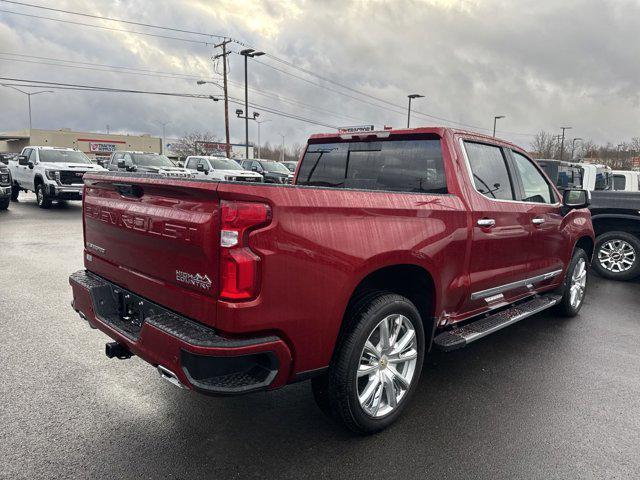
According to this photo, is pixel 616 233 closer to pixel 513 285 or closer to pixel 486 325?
pixel 513 285

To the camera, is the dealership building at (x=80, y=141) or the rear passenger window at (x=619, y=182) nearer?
the rear passenger window at (x=619, y=182)

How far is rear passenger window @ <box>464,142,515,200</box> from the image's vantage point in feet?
12.3

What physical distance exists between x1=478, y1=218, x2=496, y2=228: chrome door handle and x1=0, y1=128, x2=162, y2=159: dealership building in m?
80.2

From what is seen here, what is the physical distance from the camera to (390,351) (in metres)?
3.02

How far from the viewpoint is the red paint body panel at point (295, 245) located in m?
2.27

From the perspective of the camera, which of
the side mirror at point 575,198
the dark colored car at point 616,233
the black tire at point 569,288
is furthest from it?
the dark colored car at point 616,233

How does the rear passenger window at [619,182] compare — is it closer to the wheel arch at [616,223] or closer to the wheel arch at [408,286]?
the wheel arch at [616,223]

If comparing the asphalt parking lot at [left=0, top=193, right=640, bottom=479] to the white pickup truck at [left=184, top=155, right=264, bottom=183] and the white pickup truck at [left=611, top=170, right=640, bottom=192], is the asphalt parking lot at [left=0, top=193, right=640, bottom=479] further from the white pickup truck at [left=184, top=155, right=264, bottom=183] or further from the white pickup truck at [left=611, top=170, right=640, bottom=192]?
the white pickup truck at [left=184, top=155, right=264, bottom=183]

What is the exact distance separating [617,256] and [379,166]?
19.4 feet

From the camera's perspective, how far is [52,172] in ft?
48.1

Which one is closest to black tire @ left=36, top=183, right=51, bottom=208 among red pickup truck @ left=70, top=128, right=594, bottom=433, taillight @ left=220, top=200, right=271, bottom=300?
red pickup truck @ left=70, top=128, right=594, bottom=433

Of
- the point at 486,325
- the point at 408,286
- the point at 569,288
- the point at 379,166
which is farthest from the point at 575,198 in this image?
the point at 408,286

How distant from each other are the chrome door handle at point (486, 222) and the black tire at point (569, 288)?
2.15 metres

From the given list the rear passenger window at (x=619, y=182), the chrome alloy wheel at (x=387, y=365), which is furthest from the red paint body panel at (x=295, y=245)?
the rear passenger window at (x=619, y=182)
